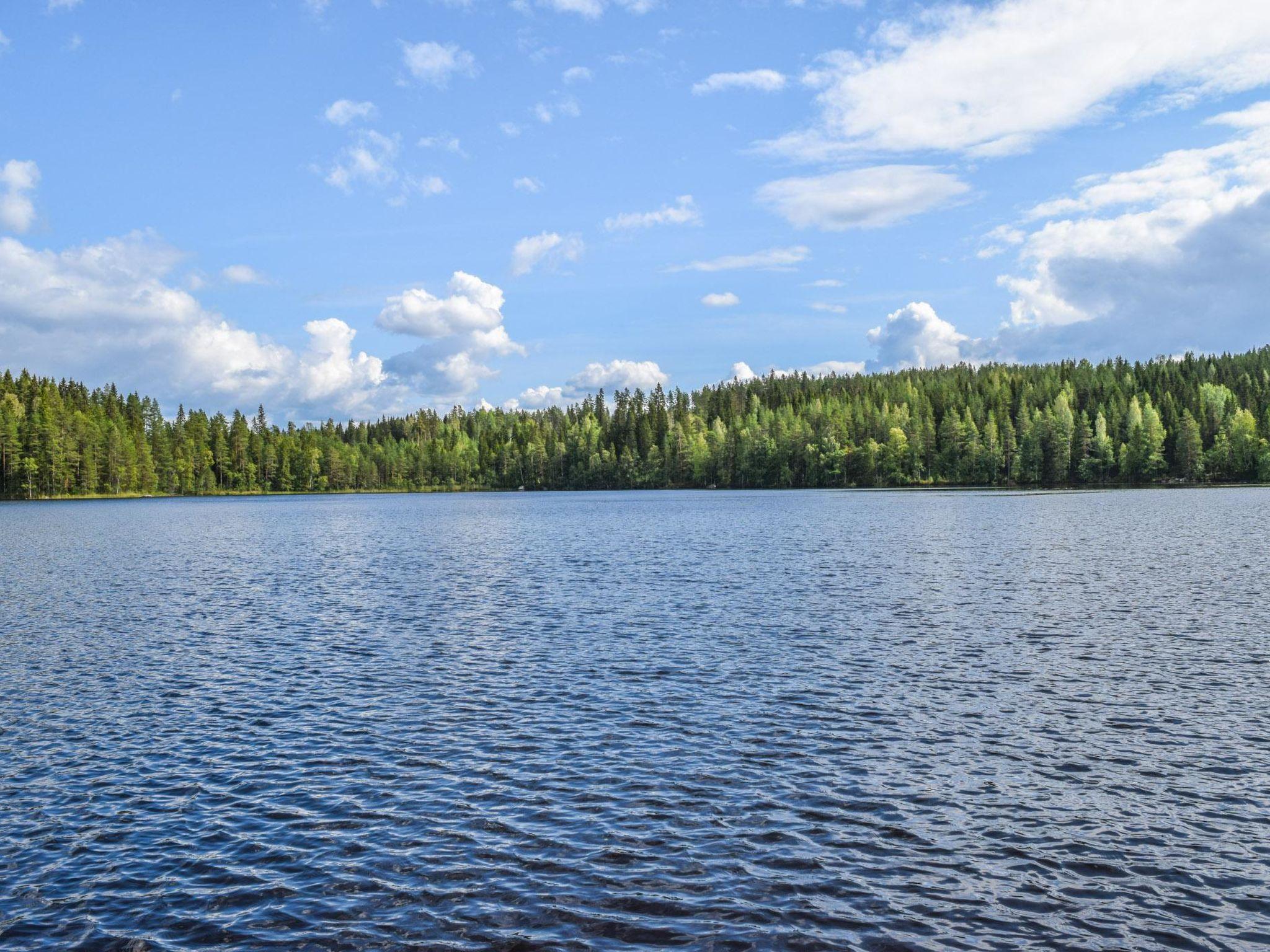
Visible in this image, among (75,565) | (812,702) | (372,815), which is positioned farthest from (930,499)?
(372,815)

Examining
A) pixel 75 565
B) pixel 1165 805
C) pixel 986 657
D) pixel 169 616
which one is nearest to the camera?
pixel 1165 805

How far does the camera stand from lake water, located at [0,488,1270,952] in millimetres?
14750

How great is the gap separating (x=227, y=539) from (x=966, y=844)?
96.5m

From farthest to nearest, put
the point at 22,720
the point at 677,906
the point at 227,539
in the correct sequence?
1. the point at 227,539
2. the point at 22,720
3. the point at 677,906

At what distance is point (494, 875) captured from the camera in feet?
53.1

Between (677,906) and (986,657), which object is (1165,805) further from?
(986,657)

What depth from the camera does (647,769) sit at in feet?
70.7

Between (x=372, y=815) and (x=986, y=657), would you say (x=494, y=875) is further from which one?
(x=986, y=657)

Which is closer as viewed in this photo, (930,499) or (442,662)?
(442,662)

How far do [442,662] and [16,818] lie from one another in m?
16.0

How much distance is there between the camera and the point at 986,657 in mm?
32469

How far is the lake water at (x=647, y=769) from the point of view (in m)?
14.8

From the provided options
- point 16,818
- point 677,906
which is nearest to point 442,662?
point 16,818

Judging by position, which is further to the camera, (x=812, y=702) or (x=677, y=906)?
(x=812, y=702)
